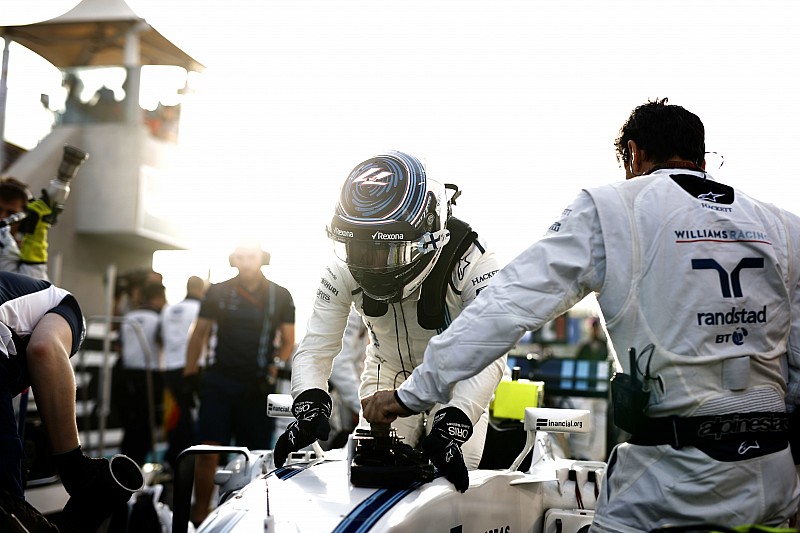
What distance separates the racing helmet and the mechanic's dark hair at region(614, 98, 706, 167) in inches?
39.4

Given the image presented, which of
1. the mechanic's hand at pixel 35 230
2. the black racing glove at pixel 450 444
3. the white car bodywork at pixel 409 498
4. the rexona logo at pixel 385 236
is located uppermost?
the rexona logo at pixel 385 236

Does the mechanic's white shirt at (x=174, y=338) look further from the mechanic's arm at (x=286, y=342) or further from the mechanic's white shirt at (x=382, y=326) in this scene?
the mechanic's white shirt at (x=382, y=326)

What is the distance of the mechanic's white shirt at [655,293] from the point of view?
2.54m

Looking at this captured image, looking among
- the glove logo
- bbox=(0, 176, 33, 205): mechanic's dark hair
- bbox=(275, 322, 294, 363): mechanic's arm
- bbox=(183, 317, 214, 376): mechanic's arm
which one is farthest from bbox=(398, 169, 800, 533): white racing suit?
bbox=(183, 317, 214, 376): mechanic's arm

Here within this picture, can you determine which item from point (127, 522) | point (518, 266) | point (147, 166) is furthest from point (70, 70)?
point (518, 266)

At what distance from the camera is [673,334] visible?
2.55m

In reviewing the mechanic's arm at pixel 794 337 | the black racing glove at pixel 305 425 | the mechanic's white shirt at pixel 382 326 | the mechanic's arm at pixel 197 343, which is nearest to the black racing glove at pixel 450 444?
the mechanic's white shirt at pixel 382 326

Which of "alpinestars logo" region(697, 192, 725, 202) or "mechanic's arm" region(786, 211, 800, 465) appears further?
"mechanic's arm" region(786, 211, 800, 465)

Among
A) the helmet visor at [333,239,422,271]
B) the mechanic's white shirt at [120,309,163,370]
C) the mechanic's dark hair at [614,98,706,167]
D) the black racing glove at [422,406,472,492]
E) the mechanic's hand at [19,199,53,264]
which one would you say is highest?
the mechanic's dark hair at [614,98,706,167]

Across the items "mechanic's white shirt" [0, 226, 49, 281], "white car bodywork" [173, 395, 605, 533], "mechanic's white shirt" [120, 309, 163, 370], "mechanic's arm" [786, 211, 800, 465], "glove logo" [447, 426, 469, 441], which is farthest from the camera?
"mechanic's white shirt" [120, 309, 163, 370]

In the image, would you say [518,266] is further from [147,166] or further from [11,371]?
[147,166]

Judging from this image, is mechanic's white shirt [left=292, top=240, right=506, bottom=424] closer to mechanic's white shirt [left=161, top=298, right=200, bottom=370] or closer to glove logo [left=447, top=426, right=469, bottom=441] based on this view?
glove logo [left=447, top=426, right=469, bottom=441]

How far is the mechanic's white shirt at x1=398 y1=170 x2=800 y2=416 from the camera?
8.34 feet

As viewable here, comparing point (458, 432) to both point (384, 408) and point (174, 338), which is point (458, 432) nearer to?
point (384, 408)
